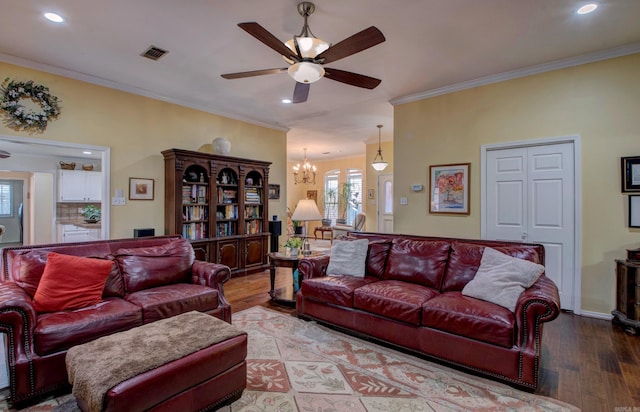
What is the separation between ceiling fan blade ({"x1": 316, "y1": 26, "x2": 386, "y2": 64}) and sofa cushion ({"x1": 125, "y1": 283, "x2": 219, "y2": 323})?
239 centimetres

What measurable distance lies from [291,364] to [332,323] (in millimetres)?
714

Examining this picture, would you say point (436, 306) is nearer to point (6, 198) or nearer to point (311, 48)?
point (311, 48)

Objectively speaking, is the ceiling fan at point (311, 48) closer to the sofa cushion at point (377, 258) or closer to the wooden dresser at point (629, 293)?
the sofa cushion at point (377, 258)

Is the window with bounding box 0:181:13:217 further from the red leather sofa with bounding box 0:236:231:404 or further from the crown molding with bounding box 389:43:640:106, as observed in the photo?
the crown molding with bounding box 389:43:640:106

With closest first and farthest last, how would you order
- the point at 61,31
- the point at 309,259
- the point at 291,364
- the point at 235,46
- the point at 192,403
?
the point at 192,403 → the point at 291,364 → the point at 61,31 → the point at 235,46 → the point at 309,259

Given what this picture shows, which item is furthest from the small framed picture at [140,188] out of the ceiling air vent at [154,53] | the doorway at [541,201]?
the doorway at [541,201]

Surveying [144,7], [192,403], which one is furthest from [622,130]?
[144,7]

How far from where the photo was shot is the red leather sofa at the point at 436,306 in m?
2.03

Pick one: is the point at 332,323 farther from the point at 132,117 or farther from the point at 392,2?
the point at 132,117

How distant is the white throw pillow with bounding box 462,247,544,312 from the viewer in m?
2.25

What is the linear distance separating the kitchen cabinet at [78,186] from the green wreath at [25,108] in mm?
3302

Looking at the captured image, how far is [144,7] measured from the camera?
2.49 meters

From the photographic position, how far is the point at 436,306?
236 centimetres

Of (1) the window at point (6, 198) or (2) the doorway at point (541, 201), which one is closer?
(2) the doorway at point (541, 201)
